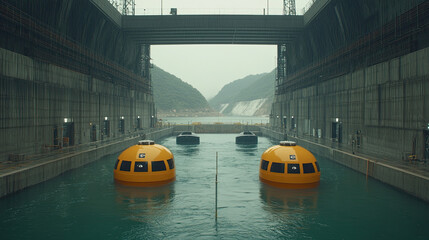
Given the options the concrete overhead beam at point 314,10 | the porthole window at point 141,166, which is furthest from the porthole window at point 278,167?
the concrete overhead beam at point 314,10

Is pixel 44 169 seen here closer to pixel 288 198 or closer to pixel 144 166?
pixel 144 166

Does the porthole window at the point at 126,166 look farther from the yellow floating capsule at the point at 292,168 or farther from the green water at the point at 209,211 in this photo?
the yellow floating capsule at the point at 292,168

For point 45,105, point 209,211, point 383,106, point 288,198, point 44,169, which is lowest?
point 209,211

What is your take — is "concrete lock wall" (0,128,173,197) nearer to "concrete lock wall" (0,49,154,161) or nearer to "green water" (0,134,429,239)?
"green water" (0,134,429,239)

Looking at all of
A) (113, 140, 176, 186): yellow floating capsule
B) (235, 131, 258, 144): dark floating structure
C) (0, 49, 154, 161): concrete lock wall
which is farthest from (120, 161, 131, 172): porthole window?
(235, 131, 258, 144): dark floating structure

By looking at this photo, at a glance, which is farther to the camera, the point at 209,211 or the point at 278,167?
the point at 278,167

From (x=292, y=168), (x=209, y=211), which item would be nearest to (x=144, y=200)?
(x=209, y=211)

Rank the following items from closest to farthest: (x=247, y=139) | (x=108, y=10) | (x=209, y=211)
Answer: (x=209, y=211) → (x=108, y=10) → (x=247, y=139)
